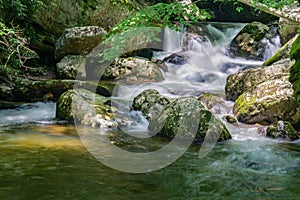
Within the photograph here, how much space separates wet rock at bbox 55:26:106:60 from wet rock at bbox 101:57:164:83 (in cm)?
115

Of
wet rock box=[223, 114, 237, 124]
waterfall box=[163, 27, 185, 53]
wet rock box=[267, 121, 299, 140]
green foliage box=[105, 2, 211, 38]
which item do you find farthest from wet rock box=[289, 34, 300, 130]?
waterfall box=[163, 27, 185, 53]

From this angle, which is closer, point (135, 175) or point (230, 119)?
point (135, 175)

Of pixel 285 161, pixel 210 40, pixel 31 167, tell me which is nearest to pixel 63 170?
pixel 31 167

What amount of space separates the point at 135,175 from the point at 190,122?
97.3 inches

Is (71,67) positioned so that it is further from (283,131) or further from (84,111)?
(283,131)

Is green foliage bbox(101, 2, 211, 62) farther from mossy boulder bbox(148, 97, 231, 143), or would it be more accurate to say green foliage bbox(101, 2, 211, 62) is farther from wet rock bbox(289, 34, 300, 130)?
mossy boulder bbox(148, 97, 231, 143)

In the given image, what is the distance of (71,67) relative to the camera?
11.6 metres

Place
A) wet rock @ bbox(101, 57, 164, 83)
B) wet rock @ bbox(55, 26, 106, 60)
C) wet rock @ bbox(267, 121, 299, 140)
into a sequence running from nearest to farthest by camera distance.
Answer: wet rock @ bbox(267, 121, 299, 140) → wet rock @ bbox(55, 26, 106, 60) → wet rock @ bbox(101, 57, 164, 83)

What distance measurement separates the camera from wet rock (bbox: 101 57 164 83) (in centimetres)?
1212

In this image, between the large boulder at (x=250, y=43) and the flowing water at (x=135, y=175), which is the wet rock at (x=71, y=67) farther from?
the large boulder at (x=250, y=43)

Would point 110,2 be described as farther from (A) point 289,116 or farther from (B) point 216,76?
(A) point 289,116

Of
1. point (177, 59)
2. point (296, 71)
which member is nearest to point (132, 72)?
point (177, 59)

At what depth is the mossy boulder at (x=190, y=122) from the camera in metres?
6.32

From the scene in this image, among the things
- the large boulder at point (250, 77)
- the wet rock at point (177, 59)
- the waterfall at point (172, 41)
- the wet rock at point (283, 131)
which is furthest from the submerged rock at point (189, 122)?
the waterfall at point (172, 41)
